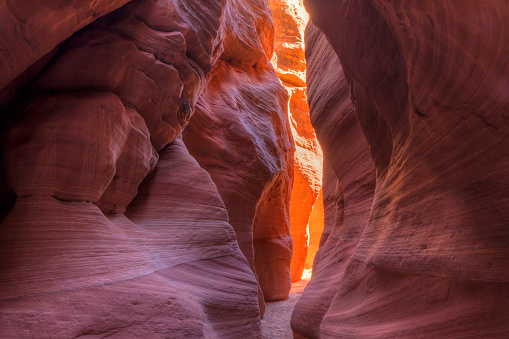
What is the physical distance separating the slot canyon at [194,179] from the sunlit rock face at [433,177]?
0.5 inches

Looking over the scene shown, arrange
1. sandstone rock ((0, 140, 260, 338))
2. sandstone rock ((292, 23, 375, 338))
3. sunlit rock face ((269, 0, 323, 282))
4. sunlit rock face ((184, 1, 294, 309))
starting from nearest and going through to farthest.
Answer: sandstone rock ((0, 140, 260, 338))
sandstone rock ((292, 23, 375, 338))
sunlit rock face ((184, 1, 294, 309))
sunlit rock face ((269, 0, 323, 282))

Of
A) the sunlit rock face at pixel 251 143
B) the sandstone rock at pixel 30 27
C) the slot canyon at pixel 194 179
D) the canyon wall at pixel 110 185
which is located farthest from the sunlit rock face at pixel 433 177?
the sunlit rock face at pixel 251 143

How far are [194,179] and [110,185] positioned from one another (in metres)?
1.31

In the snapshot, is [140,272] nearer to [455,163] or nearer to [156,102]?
[156,102]

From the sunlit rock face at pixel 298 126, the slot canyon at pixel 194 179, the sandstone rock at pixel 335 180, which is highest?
the slot canyon at pixel 194 179

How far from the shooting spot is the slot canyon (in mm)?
2375

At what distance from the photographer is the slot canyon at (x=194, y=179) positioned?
238 cm

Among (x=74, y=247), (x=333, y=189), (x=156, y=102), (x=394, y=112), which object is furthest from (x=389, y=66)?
(x=333, y=189)

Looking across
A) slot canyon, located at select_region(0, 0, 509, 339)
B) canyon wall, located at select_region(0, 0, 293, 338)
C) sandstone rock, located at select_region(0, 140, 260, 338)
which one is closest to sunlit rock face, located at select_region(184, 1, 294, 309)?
slot canyon, located at select_region(0, 0, 509, 339)

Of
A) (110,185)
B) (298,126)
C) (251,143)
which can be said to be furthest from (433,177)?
(298,126)

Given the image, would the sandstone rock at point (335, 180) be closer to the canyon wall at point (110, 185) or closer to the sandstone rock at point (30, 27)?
the canyon wall at point (110, 185)

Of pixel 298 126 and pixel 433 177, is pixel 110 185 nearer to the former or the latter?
pixel 433 177

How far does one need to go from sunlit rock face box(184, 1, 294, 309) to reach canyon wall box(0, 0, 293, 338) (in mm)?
2796

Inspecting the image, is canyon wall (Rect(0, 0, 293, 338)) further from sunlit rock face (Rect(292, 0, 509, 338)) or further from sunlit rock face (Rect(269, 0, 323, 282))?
sunlit rock face (Rect(269, 0, 323, 282))
